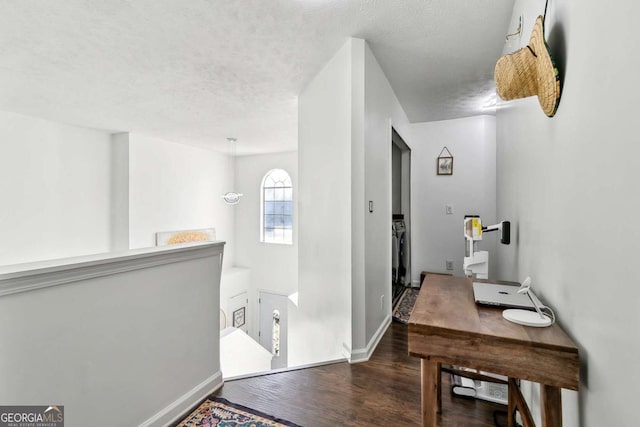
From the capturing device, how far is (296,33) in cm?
220

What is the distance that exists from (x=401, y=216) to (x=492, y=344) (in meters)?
3.42

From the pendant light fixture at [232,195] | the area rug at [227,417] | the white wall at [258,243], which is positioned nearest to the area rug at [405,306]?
the area rug at [227,417]

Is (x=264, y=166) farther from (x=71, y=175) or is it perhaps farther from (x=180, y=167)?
(x=71, y=175)

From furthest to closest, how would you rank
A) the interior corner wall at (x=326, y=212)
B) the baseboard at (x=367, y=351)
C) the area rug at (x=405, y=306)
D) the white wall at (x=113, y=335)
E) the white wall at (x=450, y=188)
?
the white wall at (x=450, y=188), the area rug at (x=405, y=306), the interior corner wall at (x=326, y=212), the baseboard at (x=367, y=351), the white wall at (x=113, y=335)

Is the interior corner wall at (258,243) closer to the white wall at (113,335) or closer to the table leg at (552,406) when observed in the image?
the white wall at (113,335)

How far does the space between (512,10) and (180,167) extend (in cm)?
587

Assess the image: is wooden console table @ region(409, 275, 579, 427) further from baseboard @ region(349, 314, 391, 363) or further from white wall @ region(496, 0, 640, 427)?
baseboard @ region(349, 314, 391, 363)

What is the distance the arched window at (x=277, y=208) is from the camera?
23.7 feet

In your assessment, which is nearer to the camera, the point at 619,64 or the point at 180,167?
the point at 619,64

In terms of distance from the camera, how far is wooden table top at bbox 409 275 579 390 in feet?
2.61

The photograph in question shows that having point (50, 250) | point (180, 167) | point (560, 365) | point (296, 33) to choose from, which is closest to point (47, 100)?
point (50, 250)

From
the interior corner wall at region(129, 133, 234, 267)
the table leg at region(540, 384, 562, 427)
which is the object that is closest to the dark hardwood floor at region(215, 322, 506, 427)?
the table leg at region(540, 384, 562, 427)

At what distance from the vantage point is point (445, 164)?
4238mm

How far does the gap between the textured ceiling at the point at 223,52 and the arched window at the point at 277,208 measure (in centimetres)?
332
